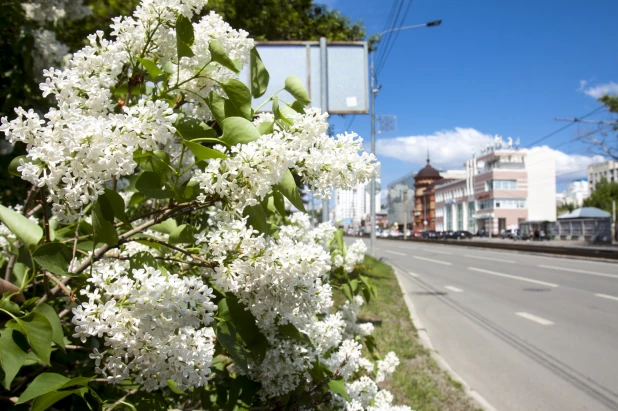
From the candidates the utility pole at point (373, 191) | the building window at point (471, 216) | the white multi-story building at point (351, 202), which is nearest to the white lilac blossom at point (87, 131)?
the white multi-story building at point (351, 202)

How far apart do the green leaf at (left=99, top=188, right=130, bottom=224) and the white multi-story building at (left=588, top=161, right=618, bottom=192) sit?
12117 cm

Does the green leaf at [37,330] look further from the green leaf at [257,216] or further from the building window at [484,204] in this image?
the building window at [484,204]

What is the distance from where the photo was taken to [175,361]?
3.46ft

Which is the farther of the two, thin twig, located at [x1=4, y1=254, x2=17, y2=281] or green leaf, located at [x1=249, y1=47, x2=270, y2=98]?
thin twig, located at [x1=4, y1=254, x2=17, y2=281]

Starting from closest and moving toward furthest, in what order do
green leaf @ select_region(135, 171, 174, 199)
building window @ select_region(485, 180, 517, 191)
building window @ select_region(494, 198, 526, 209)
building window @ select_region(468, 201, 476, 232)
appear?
green leaf @ select_region(135, 171, 174, 199) < building window @ select_region(494, 198, 526, 209) < building window @ select_region(485, 180, 517, 191) < building window @ select_region(468, 201, 476, 232)

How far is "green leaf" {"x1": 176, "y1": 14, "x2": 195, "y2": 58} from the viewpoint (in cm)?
121

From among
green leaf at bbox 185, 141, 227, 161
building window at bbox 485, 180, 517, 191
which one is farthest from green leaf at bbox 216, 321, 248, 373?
building window at bbox 485, 180, 517, 191

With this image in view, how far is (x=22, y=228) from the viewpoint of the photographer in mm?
1262

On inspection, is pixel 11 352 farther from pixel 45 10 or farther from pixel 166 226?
pixel 45 10

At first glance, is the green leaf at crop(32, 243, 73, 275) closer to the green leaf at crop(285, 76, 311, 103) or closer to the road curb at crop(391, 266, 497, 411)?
the green leaf at crop(285, 76, 311, 103)

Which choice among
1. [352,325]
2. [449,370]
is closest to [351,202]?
[449,370]

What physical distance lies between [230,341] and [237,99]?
0.64m

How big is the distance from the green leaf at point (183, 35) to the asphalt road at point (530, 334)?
4.96 m

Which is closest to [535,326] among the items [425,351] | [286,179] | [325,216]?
[425,351]
